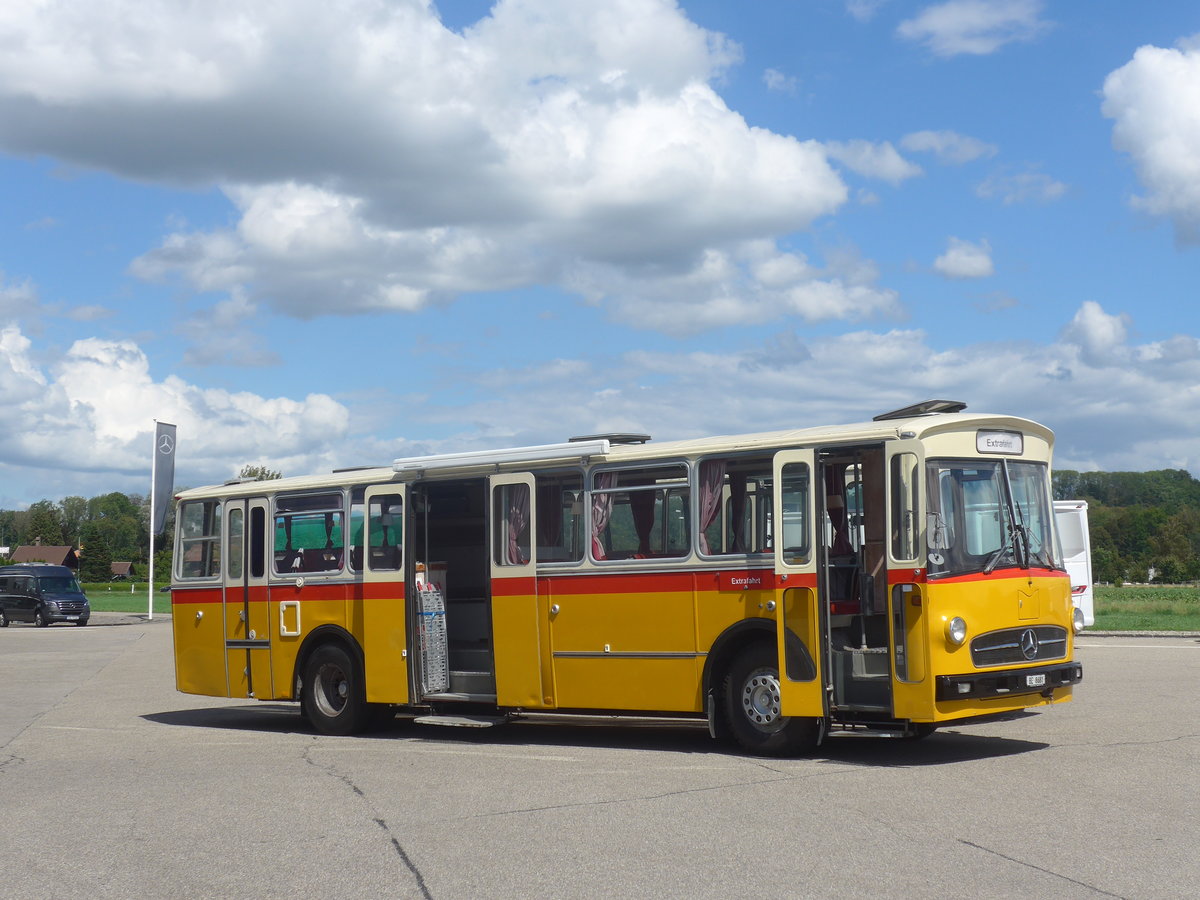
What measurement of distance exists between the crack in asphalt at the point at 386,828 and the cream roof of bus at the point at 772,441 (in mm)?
3381

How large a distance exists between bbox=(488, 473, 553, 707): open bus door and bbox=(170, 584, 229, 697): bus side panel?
4.42 m

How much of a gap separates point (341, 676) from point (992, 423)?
Result: 7.75 meters

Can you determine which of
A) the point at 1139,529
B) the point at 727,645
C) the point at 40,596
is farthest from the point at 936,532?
the point at 1139,529

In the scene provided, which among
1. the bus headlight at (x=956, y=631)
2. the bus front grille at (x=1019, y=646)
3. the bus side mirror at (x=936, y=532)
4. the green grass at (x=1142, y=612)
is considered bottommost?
the green grass at (x=1142, y=612)

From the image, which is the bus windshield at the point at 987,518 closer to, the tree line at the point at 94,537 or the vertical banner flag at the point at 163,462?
the vertical banner flag at the point at 163,462

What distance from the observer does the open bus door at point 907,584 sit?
36.3ft

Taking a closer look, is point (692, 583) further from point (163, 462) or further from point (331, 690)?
point (163, 462)

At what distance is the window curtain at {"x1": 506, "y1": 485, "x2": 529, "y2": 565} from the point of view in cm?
1396

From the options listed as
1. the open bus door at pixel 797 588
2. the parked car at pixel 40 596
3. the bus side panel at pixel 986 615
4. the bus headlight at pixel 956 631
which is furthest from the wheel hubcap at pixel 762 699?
the parked car at pixel 40 596

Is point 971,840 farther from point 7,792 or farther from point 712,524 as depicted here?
point 7,792

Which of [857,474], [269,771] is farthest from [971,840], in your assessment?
[269,771]

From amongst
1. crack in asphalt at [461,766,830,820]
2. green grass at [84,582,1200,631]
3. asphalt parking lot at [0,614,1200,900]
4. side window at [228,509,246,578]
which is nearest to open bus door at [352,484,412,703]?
asphalt parking lot at [0,614,1200,900]

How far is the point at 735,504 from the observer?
12.5 meters

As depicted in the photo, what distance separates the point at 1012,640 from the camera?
38.0ft
